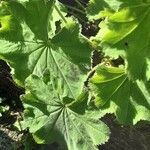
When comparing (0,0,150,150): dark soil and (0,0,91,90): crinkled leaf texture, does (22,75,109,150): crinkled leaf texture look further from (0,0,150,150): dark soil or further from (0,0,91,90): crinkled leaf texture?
(0,0,150,150): dark soil

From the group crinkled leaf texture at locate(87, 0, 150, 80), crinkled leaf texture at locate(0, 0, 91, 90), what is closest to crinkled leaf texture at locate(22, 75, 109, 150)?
crinkled leaf texture at locate(0, 0, 91, 90)

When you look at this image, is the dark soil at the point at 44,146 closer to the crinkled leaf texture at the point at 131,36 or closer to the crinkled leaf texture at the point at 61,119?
the crinkled leaf texture at the point at 61,119

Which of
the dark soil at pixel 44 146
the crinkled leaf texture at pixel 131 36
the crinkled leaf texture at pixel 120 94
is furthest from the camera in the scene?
the dark soil at pixel 44 146

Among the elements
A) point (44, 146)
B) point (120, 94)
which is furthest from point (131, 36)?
point (44, 146)

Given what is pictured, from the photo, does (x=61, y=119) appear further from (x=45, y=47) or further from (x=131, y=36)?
(x=131, y=36)

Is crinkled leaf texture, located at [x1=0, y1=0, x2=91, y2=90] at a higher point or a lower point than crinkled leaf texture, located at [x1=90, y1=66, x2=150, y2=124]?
higher

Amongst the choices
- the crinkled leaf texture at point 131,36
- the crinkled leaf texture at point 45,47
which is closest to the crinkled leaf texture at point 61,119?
the crinkled leaf texture at point 45,47

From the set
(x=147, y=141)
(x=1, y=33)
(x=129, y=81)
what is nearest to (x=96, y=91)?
(x=129, y=81)
